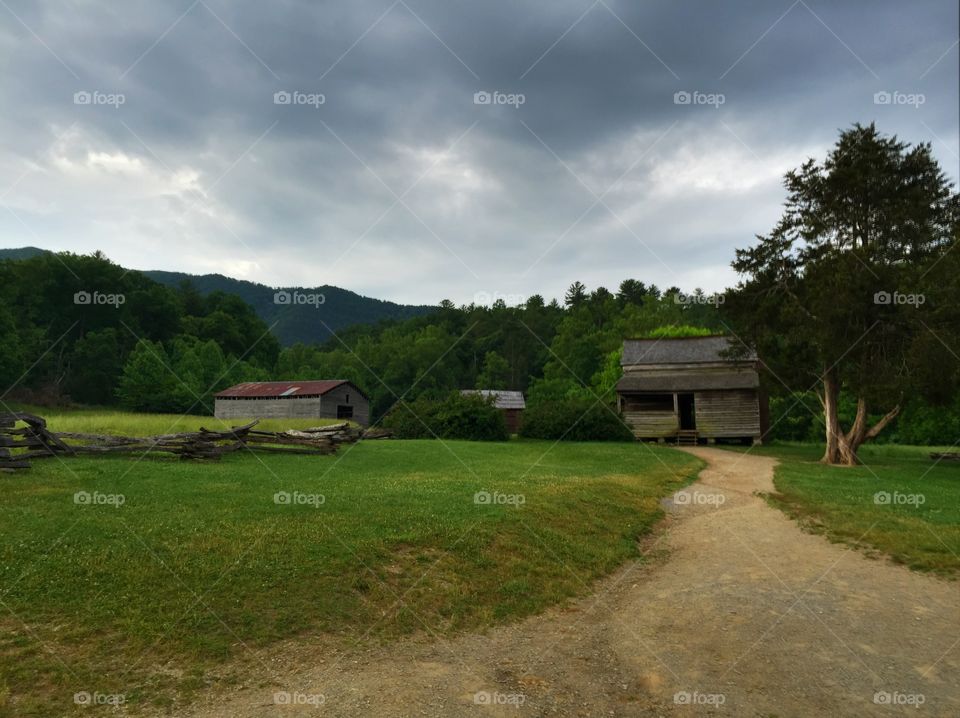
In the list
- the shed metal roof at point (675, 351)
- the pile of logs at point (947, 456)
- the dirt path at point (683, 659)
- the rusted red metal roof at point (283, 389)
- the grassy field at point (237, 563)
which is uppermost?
the shed metal roof at point (675, 351)

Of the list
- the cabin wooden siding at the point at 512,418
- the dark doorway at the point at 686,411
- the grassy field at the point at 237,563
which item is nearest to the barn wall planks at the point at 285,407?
the cabin wooden siding at the point at 512,418

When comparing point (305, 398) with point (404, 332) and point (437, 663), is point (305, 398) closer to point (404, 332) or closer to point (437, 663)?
point (437, 663)

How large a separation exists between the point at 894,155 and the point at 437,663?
3464 centimetres

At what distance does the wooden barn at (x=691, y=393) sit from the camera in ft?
131

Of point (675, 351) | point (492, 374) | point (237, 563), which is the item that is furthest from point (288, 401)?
point (492, 374)

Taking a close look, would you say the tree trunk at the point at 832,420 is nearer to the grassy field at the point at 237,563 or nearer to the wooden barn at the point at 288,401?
the grassy field at the point at 237,563

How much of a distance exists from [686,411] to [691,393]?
371 centimetres

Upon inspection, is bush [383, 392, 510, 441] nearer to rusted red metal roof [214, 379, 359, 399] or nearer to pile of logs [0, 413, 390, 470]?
pile of logs [0, 413, 390, 470]

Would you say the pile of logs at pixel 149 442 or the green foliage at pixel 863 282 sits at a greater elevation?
the green foliage at pixel 863 282

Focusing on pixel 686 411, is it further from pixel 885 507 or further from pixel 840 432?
pixel 885 507

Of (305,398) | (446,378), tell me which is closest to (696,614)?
(305,398)

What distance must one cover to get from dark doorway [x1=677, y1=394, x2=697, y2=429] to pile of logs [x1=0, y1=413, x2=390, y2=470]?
29305mm

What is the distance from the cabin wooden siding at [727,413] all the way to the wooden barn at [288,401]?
101 feet

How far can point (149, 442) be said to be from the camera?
1797 cm
